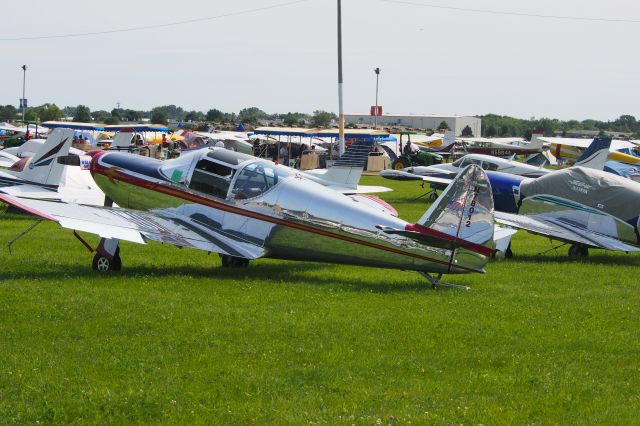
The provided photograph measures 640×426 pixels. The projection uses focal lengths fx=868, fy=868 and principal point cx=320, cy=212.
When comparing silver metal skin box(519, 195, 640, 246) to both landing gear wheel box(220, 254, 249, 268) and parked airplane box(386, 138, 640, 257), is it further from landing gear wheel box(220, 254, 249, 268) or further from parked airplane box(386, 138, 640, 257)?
landing gear wheel box(220, 254, 249, 268)

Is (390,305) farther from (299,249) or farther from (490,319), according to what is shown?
(299,249)

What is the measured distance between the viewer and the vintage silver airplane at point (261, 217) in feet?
35.1

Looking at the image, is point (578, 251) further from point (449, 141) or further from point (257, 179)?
point (449, 141)

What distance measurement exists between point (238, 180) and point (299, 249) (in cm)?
142

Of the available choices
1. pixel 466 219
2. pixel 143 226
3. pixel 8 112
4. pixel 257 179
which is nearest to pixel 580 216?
pixel 466 219

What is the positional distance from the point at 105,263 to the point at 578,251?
8.83 m

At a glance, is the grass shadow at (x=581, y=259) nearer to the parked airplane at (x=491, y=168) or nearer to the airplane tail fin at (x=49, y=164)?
the airplane tail fin at (x=49, y=164)

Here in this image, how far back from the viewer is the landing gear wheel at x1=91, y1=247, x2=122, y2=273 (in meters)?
12.0

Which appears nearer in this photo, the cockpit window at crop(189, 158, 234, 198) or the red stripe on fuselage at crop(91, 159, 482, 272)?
the red stripe on fuselage at crop(91, 159, 482, 272)

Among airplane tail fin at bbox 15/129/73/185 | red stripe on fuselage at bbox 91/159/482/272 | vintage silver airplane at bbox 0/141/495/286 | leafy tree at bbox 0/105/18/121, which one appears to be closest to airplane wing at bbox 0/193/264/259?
vintage silver airplane at bbox 0/141/495/286

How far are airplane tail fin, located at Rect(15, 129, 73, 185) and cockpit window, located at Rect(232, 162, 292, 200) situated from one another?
7589 millimetres

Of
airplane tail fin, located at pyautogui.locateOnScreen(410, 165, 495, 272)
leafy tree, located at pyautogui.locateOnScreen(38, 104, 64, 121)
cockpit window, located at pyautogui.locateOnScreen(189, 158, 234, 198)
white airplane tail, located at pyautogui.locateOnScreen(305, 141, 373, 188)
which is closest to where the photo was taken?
airplane tail fin, located at pyautogui.locateOnScreen(410, 165, 495, 272)

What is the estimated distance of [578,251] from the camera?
16.2 metres

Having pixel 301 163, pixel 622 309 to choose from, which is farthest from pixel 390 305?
pixel 301 163
